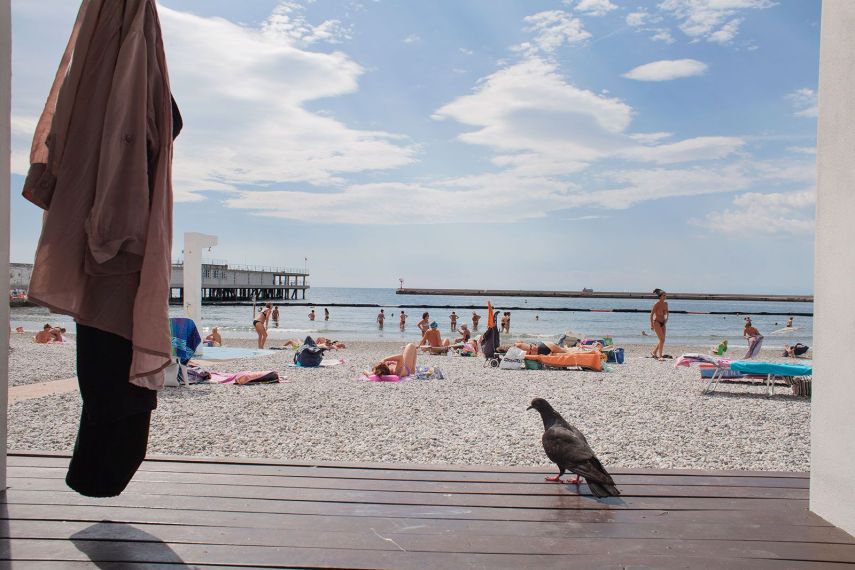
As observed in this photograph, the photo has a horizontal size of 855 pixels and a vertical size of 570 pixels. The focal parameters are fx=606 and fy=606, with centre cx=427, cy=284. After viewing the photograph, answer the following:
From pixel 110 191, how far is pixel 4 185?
89 cm

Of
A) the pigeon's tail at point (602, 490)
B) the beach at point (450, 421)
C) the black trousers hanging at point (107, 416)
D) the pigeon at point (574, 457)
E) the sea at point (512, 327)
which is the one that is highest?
the black trousers hanging at point (107, 416)

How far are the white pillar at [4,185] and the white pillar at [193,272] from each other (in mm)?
9516

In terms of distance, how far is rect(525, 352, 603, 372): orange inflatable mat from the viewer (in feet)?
39.4

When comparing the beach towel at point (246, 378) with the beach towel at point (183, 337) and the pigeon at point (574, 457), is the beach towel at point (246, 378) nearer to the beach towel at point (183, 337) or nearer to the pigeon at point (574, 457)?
the beach towel at point (183, 337)

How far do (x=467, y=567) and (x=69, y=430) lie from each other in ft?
16.3

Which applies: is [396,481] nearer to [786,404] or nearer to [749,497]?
[749,497]

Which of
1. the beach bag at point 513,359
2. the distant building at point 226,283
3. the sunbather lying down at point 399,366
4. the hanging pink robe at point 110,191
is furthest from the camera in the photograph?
the distant building at point 226,283

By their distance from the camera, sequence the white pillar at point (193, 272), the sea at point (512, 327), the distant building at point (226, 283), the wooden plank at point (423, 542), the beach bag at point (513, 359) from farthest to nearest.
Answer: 1. the distant building at point (226, 283)
2. the sea at point (512, 327)
3. the beach bag at point (513, 359)
4. the white pillar at point (193, 272)
5. the wooden plank at point (423, 542)

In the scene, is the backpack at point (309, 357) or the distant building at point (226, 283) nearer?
the backpack at point (309, 357)

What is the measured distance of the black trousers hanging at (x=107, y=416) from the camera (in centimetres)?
187

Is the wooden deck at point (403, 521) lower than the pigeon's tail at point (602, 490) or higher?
lower

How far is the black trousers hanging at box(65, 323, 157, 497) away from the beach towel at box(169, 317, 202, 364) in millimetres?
6700

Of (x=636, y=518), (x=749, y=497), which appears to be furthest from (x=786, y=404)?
(x=636, y=518)

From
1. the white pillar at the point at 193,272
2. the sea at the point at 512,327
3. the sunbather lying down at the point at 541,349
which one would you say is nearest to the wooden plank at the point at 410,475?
the white pillar at the point at 193,272
